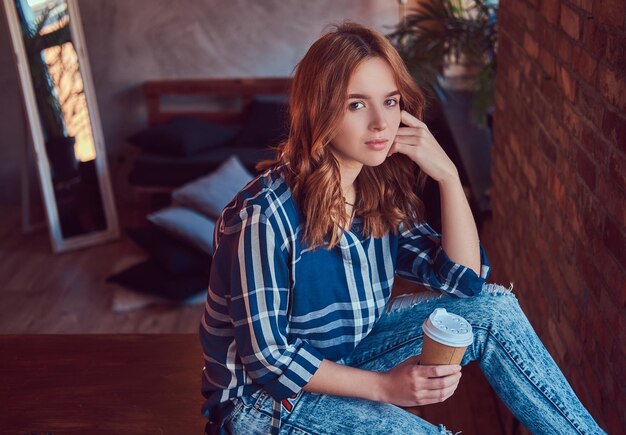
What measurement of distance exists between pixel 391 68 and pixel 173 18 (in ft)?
11.8

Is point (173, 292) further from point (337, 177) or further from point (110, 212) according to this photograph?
point (337, 177)

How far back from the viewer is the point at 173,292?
372cm

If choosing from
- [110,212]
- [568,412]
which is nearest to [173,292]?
[110,212]

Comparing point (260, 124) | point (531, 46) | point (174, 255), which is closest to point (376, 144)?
point (531, 46)

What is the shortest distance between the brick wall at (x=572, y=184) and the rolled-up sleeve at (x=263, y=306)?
65cm

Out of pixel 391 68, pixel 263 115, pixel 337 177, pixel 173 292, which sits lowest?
pixel 173 292

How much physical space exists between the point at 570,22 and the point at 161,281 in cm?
235

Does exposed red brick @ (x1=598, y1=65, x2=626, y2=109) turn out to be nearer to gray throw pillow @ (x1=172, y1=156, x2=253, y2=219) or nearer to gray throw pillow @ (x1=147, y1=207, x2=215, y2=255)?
gray throw pillow @ (x1=147, y1=207, x2=215, y2=255)

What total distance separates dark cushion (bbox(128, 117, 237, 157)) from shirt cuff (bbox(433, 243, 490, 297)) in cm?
296

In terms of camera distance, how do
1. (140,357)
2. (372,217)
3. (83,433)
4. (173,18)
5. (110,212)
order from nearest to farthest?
(372,217) < (83,433) < (140,357) < (110,212) < (173,18)

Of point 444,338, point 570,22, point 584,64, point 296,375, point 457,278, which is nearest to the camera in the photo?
point 444,338

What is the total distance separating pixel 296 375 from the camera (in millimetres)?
1528

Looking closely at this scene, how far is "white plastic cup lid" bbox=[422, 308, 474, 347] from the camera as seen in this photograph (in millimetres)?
1398

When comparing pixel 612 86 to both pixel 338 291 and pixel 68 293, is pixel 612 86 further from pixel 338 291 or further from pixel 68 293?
pixel 68 293
